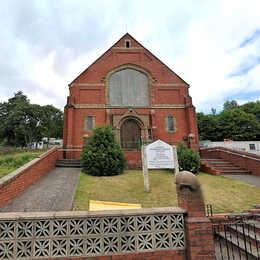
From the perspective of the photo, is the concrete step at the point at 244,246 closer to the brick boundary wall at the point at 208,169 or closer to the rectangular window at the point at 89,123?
the brick boundary wall at the point at 208,169

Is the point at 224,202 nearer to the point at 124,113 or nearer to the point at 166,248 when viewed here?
the point at 166,248

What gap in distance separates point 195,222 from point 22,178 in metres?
7.11

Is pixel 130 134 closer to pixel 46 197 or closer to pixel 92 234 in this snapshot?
pixel 46 197

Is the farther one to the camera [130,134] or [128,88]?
[128,88]

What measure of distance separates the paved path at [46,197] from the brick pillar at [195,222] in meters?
4.00

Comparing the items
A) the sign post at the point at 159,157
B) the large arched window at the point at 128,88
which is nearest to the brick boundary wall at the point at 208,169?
the sign post at the point at 159,157

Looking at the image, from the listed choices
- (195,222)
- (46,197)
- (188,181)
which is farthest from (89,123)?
(195,222)

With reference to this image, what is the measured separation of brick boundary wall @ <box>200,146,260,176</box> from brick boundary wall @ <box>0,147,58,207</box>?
44.6 ft

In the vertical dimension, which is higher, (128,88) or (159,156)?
(128,88)

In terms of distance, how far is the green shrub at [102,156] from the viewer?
9.60m

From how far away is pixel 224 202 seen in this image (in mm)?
6133

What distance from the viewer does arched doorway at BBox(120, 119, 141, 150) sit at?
632 inches

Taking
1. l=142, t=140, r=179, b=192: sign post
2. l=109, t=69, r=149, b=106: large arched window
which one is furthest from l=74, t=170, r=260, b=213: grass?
l=109, t=69, r=149, b=106: large arched window

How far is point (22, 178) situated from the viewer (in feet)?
23.0
